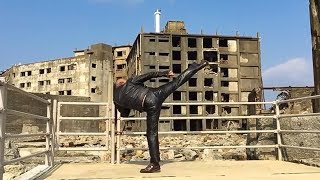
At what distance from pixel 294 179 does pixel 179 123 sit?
132 feet

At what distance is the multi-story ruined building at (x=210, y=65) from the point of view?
4441 centimetres

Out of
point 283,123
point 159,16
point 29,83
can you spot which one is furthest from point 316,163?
point 29,83

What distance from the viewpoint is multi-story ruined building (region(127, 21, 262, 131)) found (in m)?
44.4

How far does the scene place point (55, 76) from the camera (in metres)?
56.9

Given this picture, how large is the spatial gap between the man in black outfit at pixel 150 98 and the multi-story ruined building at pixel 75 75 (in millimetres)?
47712

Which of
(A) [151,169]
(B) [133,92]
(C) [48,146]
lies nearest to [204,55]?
(C) [48,146]

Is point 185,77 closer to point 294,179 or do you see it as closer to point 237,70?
point 294,179

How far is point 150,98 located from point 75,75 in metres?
51.2

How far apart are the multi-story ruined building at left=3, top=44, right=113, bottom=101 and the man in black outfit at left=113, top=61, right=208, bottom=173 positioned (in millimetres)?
47712

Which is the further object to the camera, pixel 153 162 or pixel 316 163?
pixel 316 163

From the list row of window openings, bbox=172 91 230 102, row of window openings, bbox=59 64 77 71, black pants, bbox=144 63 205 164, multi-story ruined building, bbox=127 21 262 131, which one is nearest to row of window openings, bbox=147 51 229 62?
multi-story ruined building, bbox=127 21 262 131

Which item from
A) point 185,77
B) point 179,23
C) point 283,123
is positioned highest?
point 179,23

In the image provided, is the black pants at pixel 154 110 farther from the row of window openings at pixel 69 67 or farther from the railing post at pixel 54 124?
the row of window openings at pixel 69 67

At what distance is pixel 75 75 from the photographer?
55.1 metres
